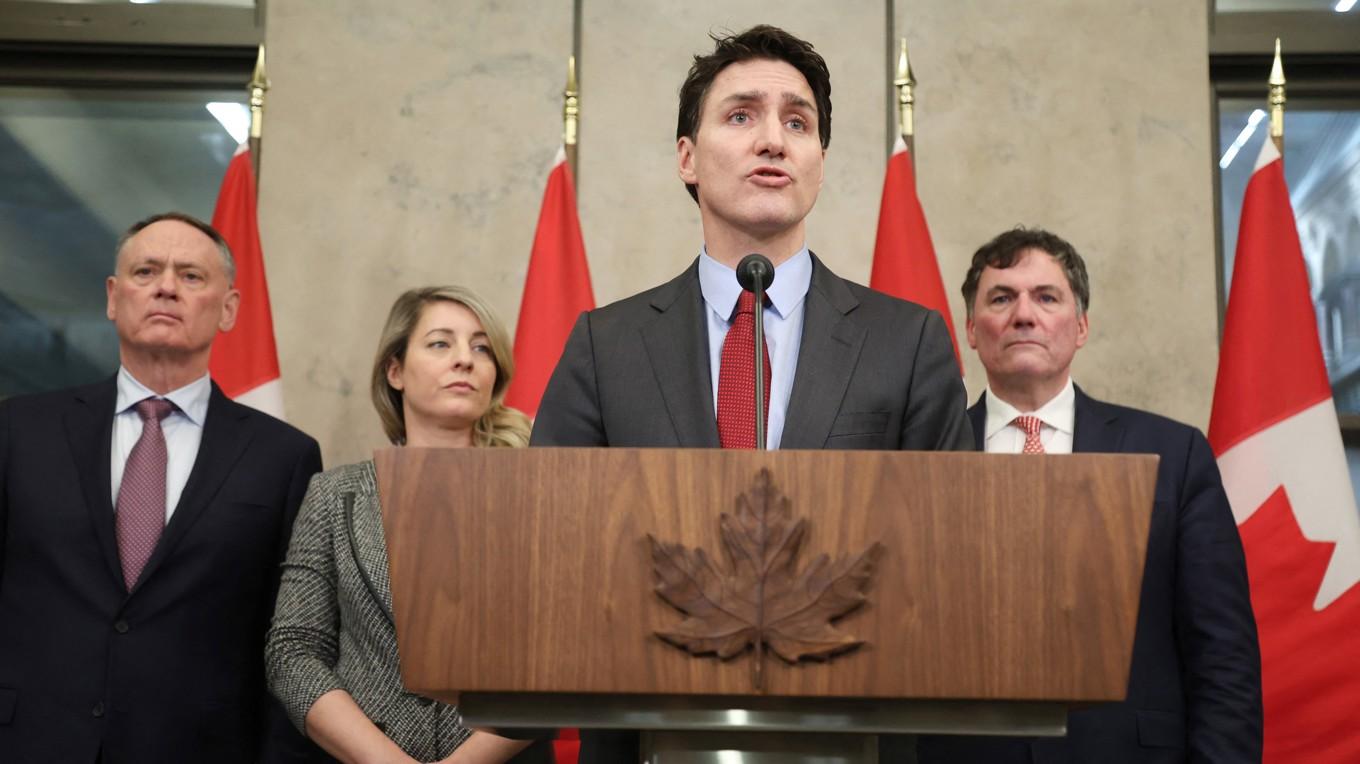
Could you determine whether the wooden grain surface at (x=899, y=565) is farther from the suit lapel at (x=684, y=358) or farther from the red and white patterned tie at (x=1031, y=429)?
Answer: the red and white patterned tie at (x=1031, y=429)

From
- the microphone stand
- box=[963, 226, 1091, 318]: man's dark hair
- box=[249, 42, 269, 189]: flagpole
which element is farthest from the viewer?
box=[249, 42, 269, 189]: flagpole

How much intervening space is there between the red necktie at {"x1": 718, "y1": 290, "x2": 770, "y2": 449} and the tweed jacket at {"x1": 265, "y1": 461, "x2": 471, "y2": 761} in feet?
2.97

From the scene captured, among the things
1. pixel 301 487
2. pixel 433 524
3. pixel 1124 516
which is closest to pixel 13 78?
pixel 301 487

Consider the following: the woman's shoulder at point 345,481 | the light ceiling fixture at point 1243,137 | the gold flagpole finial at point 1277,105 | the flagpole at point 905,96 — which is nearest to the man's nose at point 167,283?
the woman's shoulder at point 345,481

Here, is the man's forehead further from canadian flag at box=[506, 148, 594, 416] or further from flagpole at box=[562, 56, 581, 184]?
flagpole at box=[562, 56, 581, 184]

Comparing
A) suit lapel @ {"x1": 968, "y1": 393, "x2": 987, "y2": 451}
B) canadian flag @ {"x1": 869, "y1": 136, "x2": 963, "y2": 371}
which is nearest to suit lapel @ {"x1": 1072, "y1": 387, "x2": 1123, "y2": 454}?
suit lapel @ {"x1": 968, "y1": 393, "x2": 987, "y2": 451}

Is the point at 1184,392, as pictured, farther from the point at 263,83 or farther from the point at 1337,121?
the point at 263,83

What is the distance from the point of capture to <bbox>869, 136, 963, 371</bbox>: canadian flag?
3705mm

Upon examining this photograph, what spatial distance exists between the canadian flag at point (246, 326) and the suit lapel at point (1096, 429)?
2046mm

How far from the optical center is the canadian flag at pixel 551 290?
12.2 ft

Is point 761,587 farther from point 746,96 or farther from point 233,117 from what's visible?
point 233,117

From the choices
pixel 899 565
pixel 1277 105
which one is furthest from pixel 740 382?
pixel 1277 105

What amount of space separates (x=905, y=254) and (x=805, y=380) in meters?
2.11

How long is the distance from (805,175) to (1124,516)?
71cm
